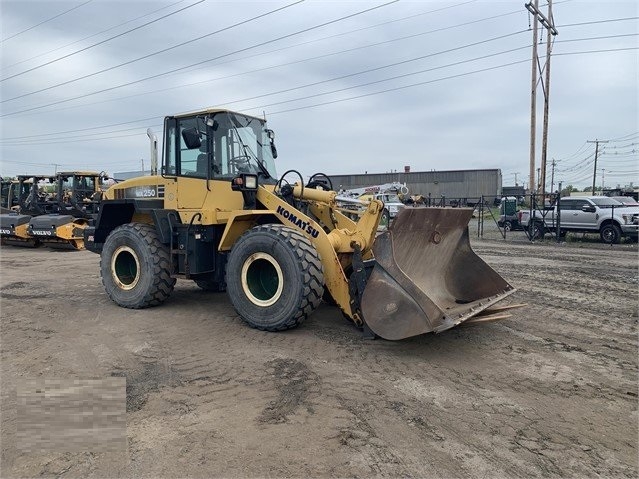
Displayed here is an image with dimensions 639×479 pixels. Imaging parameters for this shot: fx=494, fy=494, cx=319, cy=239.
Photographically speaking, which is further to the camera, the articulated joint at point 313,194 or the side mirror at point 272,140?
the side mirror at point 272,140

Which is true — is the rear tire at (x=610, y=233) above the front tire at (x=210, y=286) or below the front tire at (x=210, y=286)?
above

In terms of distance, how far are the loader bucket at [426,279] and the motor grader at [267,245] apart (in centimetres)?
1

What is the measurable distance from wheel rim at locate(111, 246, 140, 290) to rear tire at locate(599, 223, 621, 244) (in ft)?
52.0

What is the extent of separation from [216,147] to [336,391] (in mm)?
3748

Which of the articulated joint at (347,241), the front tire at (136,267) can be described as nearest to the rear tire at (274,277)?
the articulated joint at (347,241)

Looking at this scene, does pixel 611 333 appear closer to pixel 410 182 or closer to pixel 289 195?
pixel 289 195

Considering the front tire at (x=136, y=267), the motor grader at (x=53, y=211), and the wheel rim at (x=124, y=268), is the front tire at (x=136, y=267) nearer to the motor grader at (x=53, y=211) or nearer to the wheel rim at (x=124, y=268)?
the wheel rim at (x=124, y=268)

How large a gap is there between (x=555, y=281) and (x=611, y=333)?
12.0 ft

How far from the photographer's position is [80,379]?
4203mm

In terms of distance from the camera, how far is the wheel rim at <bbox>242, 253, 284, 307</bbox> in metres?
5.62

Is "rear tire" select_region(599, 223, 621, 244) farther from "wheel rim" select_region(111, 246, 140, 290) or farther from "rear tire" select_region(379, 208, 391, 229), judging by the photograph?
"wheel rim" select_region(111, 246, 140, 290)

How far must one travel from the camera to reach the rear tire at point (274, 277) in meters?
5.17

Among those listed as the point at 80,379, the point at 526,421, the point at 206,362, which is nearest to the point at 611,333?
the point at 526,421

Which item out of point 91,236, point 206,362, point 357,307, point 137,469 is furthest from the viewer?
point 91,236
